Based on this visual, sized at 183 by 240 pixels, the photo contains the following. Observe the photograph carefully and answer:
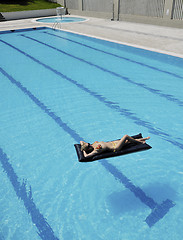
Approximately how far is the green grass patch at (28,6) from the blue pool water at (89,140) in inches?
473

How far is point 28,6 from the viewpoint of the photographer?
751 inches

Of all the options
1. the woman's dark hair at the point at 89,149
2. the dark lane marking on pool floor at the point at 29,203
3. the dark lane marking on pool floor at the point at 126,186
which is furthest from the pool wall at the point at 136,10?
the dark lane marking on pool floor at the point at 29,203

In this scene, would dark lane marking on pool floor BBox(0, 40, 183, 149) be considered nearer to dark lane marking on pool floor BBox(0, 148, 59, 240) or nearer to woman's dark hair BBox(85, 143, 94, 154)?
woman's dark hair BBox(85, 143, 94, 154)

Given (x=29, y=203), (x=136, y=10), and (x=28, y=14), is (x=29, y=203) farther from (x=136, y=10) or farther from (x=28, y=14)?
(x=28, y=14)

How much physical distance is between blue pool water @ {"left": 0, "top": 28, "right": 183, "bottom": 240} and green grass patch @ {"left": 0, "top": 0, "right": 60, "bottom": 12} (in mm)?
12025

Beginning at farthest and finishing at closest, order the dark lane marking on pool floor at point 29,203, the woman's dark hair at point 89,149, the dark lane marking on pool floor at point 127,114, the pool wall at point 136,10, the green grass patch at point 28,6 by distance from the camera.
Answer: the green grass patch at point 28,6
the pool wall at point 136,10
the dark lane marking on pool floor at point 127,114
the woman's dark hair at point 89,149
the dark lane marking on pool floor at point 29,203

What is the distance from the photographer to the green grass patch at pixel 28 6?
1793cm

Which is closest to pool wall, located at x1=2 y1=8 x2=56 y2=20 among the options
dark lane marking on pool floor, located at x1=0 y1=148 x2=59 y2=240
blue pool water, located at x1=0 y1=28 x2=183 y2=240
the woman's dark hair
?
blue pool water, located at x1=0 y1=28 x2=183 y2=240

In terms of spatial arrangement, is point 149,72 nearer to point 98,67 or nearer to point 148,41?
point 98,67

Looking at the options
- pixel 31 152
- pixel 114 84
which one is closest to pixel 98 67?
pixel 114 84

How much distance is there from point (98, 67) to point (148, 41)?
3187mm

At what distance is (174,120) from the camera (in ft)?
15.9

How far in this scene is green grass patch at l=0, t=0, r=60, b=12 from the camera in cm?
1793

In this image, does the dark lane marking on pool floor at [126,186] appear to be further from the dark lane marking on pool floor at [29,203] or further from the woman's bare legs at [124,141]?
the woman's bare legs at [124,141]
